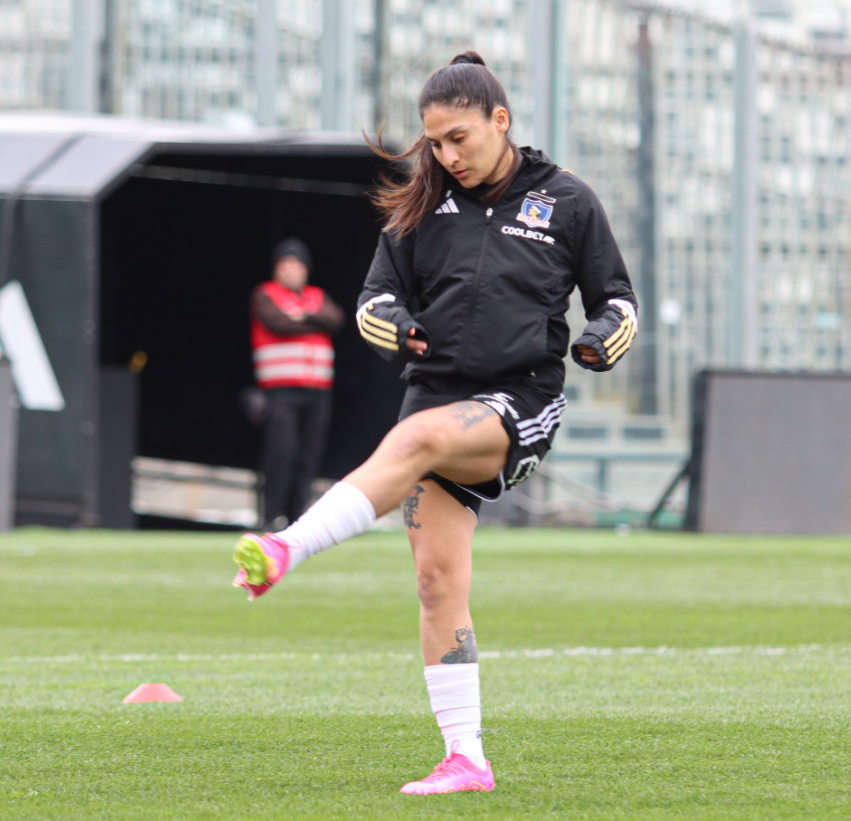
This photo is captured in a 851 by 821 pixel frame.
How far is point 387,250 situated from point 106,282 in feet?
38.9

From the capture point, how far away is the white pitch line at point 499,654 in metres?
5.77

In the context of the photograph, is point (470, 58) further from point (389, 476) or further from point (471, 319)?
point (389, 476)

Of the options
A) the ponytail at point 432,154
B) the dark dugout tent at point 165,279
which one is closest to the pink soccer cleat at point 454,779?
the ponytail at point 432,154

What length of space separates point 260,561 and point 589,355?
3.27ft

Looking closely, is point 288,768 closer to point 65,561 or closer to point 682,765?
point 682,765

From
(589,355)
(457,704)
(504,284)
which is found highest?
(504,284)

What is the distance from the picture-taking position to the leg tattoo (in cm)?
333

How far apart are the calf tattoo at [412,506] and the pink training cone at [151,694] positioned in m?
1.56

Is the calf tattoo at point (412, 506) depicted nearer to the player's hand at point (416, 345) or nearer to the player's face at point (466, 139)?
the player's hand at point (416, 345)

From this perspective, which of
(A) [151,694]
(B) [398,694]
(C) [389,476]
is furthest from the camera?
(B) [398,694]

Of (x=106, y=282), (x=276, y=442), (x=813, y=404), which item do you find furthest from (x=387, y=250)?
(x=106, y=282)

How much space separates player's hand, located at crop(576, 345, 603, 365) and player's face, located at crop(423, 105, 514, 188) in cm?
46

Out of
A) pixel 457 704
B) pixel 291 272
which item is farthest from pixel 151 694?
pixel 291 272

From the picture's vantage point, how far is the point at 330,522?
10.1 ft
